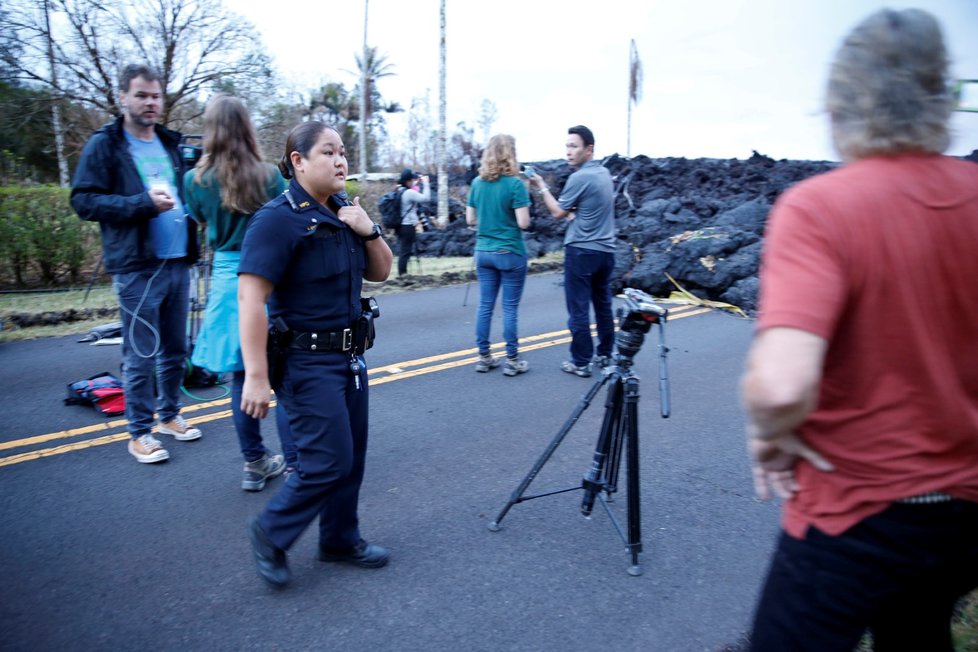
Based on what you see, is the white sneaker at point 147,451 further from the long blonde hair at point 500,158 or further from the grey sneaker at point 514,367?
the long blonde hair at point 500,158

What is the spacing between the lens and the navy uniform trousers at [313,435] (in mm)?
2953

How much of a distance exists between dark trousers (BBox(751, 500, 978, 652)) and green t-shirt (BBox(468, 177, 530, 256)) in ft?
16.8

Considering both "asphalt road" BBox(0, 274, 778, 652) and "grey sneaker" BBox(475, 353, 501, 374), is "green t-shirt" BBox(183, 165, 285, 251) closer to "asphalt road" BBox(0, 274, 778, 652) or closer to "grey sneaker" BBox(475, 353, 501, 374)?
"asphalt road" BBox(0, 274, 778, 652)

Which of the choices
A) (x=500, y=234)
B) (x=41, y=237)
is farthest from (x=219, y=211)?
Result: (x=41, y=237)

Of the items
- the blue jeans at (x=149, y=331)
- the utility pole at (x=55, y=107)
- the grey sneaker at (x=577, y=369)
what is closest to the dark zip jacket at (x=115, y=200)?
the blue jeans at (x=149, y=331)

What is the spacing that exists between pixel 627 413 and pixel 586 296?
3.41 m

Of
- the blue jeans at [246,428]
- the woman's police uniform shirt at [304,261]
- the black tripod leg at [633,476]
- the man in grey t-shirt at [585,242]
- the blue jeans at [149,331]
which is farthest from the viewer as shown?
the man in grey t-shirt at [585,242]

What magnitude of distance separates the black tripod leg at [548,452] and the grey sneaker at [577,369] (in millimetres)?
2994

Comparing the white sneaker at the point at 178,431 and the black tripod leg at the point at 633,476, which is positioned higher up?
the black tripod leg at the point at 633,476

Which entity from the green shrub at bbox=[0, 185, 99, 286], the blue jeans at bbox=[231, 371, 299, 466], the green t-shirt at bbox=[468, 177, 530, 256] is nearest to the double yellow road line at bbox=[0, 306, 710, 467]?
the green t-shirt at bbox=[468, 177, 530, 256]

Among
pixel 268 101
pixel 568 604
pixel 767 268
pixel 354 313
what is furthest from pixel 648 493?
pixel 268 101

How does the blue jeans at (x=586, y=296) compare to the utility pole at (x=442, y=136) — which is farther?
the utility pole at (x=442, y=136)

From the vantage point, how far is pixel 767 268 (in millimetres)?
1529

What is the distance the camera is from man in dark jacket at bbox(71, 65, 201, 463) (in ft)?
14.0
